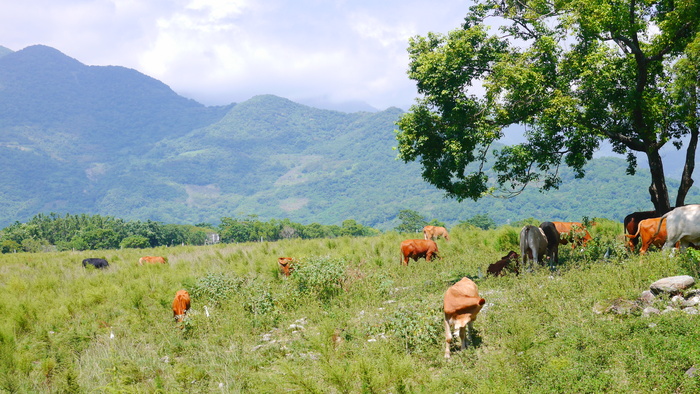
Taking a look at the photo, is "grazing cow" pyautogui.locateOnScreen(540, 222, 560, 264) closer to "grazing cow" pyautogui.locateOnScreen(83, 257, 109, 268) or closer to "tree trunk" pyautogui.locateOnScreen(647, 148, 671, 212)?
"tree trunk" pyautogui.locateOnScreen(647, 148, 671, 212)

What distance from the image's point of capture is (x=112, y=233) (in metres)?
95.8

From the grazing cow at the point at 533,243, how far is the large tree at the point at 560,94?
7.25ft

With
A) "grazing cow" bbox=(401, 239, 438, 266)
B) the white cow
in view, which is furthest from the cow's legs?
"grazing cow" bbox=(401, 239, 438, 266)

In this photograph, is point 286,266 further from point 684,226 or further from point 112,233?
point 112,233

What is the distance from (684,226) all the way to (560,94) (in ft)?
15.8

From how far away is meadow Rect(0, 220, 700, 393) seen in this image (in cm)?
731

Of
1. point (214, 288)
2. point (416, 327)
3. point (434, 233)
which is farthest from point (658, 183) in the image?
point (214, 288)

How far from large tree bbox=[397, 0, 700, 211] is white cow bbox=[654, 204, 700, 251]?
2754 millimetres

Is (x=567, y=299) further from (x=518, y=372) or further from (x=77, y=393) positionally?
(x=77, y=393)

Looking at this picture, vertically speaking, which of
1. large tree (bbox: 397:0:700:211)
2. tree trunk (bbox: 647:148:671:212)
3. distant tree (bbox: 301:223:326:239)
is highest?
large tree (bbox: 397:0:700:211)

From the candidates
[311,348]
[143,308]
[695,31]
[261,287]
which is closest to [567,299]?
[311,348]

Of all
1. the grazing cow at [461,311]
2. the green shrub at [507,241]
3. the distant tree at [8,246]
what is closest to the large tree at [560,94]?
the green shrub at [507,241]

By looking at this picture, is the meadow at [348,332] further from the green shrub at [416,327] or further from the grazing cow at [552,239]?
the grazing cow at [552,239]

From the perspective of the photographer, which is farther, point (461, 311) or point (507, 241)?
point (507, 241)
